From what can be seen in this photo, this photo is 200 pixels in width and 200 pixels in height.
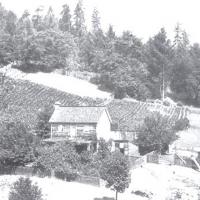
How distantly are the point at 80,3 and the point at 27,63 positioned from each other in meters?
50.6

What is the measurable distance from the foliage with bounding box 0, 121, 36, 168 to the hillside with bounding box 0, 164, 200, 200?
80.9 inches

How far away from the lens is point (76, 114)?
188 ft

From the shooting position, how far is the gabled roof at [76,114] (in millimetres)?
55969

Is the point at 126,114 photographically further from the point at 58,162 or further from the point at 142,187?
the point at 58,162

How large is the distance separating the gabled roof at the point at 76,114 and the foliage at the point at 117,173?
14415 mm

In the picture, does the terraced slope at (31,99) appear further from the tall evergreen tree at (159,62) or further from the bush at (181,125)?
the tall evergreen tree at (159,62)

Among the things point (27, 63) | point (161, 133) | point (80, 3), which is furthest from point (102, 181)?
point (80, 3)

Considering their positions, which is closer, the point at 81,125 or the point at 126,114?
the point at 81,125

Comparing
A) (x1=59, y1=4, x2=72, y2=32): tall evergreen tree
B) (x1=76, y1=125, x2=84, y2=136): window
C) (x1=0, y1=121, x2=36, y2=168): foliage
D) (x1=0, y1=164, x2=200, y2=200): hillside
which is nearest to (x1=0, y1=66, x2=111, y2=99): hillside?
(x1=76, y1=125, x2=84, y2=136): window

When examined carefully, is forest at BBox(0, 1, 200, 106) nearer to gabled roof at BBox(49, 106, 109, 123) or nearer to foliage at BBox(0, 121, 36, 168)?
gabled roof at BBox(49, 106, 109, 123)

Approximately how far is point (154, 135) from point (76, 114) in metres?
12.2

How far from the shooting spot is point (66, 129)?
185ft

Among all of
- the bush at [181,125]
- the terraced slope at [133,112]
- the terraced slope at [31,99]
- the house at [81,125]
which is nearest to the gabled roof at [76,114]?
the house at [81,125]

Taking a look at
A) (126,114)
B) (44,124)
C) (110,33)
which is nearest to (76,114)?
(44,124)
